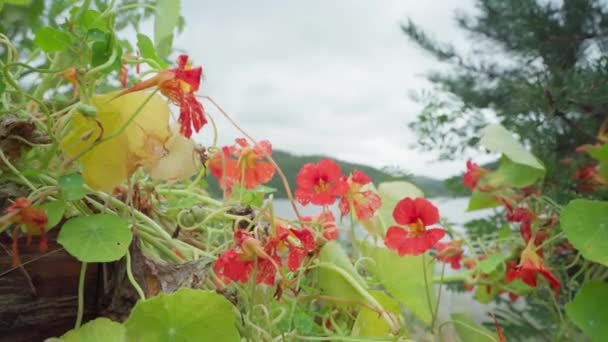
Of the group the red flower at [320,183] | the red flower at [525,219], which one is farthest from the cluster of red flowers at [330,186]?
the red flower at [525,219]

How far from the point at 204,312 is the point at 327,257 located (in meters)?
0.18

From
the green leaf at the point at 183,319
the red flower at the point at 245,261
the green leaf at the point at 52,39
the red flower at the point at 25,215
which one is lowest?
the green leaf at the point at 183,319

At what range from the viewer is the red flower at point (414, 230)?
52cm

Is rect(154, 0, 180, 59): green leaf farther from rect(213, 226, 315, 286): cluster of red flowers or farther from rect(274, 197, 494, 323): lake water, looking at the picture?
rect(274, 197, 494, 323): lake water

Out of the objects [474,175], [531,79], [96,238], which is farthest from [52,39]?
[531,79]

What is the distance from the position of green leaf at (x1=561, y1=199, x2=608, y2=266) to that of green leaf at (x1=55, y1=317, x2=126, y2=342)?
41 centimetres

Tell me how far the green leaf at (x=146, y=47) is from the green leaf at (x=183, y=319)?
223 millimetres

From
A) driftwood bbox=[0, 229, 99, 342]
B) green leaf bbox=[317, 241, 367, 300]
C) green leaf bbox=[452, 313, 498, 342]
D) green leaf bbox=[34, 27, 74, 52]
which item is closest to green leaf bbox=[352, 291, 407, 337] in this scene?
green leaf bbox=[317, 241, 367, 300]

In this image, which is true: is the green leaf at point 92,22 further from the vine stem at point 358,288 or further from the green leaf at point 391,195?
the green leaf at point 391,195

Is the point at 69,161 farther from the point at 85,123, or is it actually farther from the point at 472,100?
the point at 472,100

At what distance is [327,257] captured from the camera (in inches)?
20.1

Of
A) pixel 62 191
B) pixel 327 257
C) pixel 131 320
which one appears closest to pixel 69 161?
pixel 62 191

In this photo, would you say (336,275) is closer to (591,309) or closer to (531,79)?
(591,309)

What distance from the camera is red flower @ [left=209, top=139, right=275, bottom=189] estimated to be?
1.73ft
